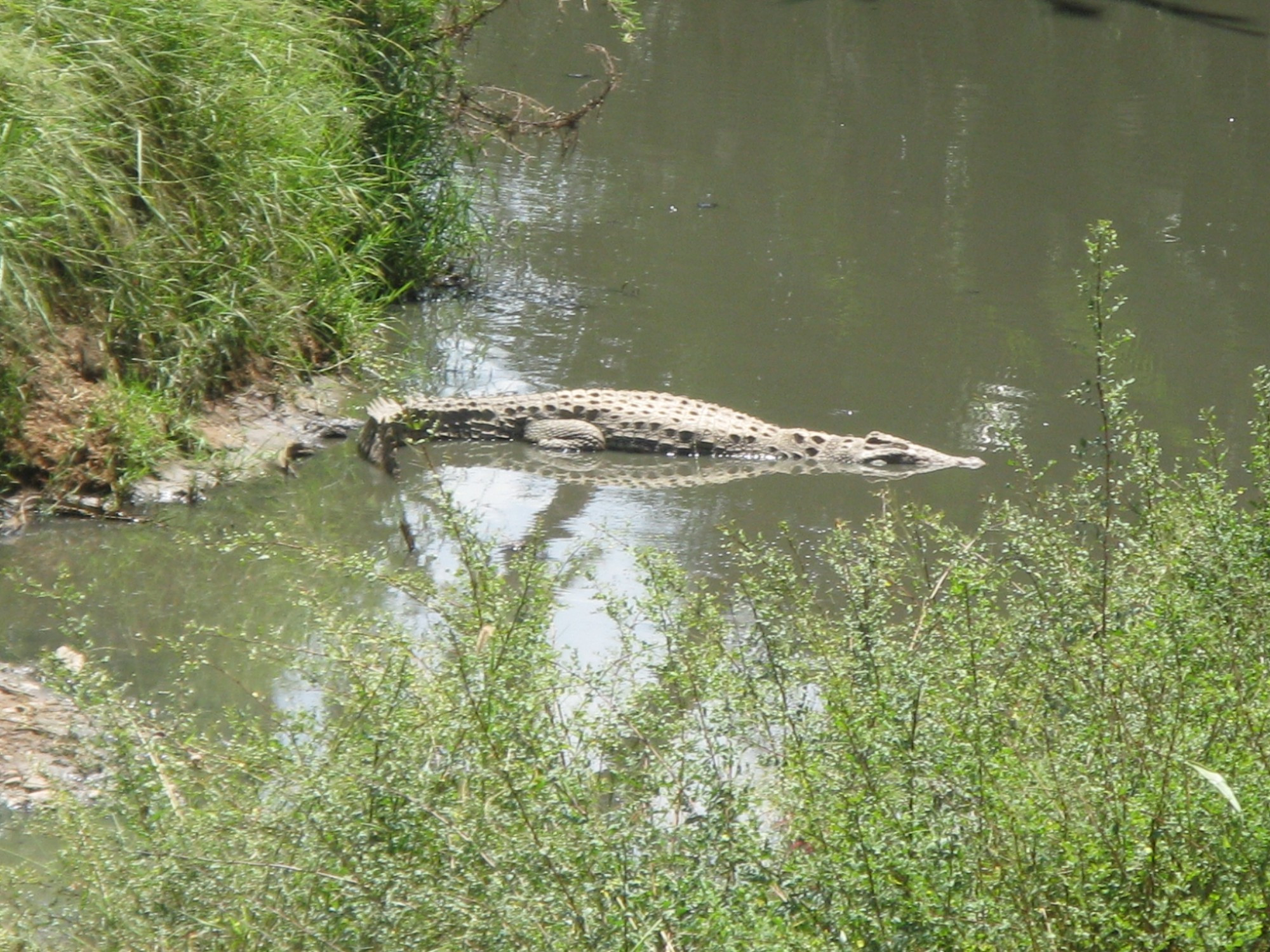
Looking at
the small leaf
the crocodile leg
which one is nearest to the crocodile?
the crocodile leg

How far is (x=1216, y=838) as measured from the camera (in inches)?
98.8

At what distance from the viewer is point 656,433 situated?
7.09 m

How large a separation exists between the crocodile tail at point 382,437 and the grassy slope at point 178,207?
642 millimetres

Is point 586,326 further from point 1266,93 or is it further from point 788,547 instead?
point 1266,93

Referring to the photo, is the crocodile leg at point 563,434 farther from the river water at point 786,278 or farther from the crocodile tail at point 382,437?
the crocodile tail at point 382,437

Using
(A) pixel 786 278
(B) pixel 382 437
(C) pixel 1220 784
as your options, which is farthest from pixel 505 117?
(C) pixel 1220 784

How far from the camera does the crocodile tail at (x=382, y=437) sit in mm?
6438

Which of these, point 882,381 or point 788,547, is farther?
point 882,381

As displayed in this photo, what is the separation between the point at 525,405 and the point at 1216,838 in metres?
4.89

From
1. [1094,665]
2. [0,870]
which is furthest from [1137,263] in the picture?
[0,870]

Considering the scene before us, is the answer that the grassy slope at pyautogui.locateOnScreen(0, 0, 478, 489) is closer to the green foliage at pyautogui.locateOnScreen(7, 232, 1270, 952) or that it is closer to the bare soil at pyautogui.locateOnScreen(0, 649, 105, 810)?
the bare soil at pyautogui.locateOnScreen(0, 649, 105, 810)

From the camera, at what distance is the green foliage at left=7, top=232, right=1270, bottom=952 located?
2504 mm

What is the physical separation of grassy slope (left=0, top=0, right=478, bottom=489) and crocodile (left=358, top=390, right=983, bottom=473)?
2.63ft

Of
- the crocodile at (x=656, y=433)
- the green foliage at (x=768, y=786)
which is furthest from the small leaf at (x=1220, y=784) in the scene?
the crocodile at (x=656, y=433)
